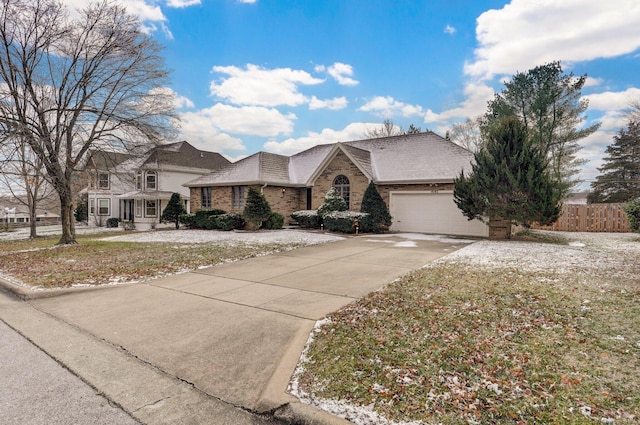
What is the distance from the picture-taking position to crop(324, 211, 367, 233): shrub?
17.4 metres

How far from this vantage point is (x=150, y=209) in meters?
29.6

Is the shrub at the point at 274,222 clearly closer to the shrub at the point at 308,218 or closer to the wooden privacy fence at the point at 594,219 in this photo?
the shrub at the point at 308,218

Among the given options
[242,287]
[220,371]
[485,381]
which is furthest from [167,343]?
[485,381]

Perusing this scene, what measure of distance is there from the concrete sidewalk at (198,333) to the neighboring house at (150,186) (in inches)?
840

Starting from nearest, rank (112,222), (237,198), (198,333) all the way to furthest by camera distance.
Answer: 1. (198,333)
2. (237,198)
3. (112,222)

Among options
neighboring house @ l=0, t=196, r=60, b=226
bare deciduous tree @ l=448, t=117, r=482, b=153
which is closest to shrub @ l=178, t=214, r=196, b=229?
bare deciduous tree @ l=448, t=117, r=482, b=153

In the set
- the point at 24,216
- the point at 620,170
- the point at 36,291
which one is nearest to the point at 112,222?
the point at 36,291

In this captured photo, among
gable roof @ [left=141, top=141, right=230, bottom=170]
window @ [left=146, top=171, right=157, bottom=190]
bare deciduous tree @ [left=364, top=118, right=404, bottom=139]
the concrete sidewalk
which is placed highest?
bare deciduous tree @ [left=364, top=118, right=404, bottom=139]

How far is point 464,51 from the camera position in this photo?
48.3 feet

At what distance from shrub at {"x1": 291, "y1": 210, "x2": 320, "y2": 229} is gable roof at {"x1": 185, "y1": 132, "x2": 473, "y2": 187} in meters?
2.23

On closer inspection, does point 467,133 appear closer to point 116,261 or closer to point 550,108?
point 550,108

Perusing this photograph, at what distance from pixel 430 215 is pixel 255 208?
9.35 meters

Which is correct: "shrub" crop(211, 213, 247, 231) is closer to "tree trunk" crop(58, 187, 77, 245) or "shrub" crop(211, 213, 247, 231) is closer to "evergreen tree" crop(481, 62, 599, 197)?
"tree trunk" crop(58, 187, 77, 245)

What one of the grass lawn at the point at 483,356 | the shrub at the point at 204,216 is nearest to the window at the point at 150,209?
the shrub at the point at 204,216
